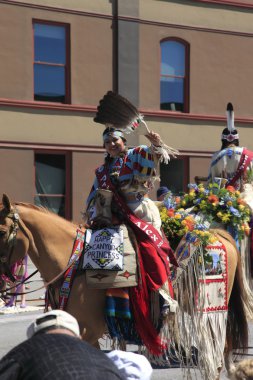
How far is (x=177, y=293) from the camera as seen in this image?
5785 mm

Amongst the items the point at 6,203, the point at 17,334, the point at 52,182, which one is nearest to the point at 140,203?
the point at 6,203

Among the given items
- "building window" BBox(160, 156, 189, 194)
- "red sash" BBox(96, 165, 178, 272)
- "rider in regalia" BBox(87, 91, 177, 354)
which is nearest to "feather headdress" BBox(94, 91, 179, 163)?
"rider in regalia" BBox(87, 91, 177, 354)

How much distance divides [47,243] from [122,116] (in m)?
1.21

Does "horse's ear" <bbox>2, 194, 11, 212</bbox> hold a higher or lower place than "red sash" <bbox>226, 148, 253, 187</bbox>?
lower

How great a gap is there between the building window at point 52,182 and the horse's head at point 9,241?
1197cm

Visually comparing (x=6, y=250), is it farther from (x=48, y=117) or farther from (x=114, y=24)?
(x=114, y=24)

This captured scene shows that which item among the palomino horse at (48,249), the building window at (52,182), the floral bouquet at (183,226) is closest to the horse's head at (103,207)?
the palomino horse at (48,249)

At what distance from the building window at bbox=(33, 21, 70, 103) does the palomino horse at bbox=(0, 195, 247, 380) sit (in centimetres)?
1222

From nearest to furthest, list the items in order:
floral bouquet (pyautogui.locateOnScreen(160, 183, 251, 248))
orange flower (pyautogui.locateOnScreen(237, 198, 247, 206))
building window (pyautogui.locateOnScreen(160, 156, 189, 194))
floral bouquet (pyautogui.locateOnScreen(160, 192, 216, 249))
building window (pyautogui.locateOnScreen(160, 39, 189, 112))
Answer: floral bouquet (pyautogui.locateOnScreen(160, 192, 216, 249)), floral bouquet (pyautogui.locateOnScreen(160, 183, 251, 248)), orange flower (pyautogui.locateOnScreen(237, 198, 247, 206)), building window (pyautogui.locateOnScreen(160, 39, 189, 112)), building window (pyautogui.locateOnScreen(160, 156, 189, 194))

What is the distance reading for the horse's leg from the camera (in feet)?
16.9

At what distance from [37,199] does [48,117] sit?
2.15 meters

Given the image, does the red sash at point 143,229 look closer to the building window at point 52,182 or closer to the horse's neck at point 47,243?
the horse's neck at point 47,243

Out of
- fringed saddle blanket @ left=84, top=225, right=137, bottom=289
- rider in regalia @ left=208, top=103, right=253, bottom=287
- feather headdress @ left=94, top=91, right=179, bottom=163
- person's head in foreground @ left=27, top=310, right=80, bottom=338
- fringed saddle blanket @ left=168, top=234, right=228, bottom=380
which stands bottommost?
fringed saddle blanket @ left=168, top=234, right=228, bottom=380

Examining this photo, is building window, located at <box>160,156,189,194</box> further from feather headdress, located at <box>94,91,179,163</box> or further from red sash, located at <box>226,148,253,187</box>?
feather headdress, located at <box>94,91,179,163</box>
